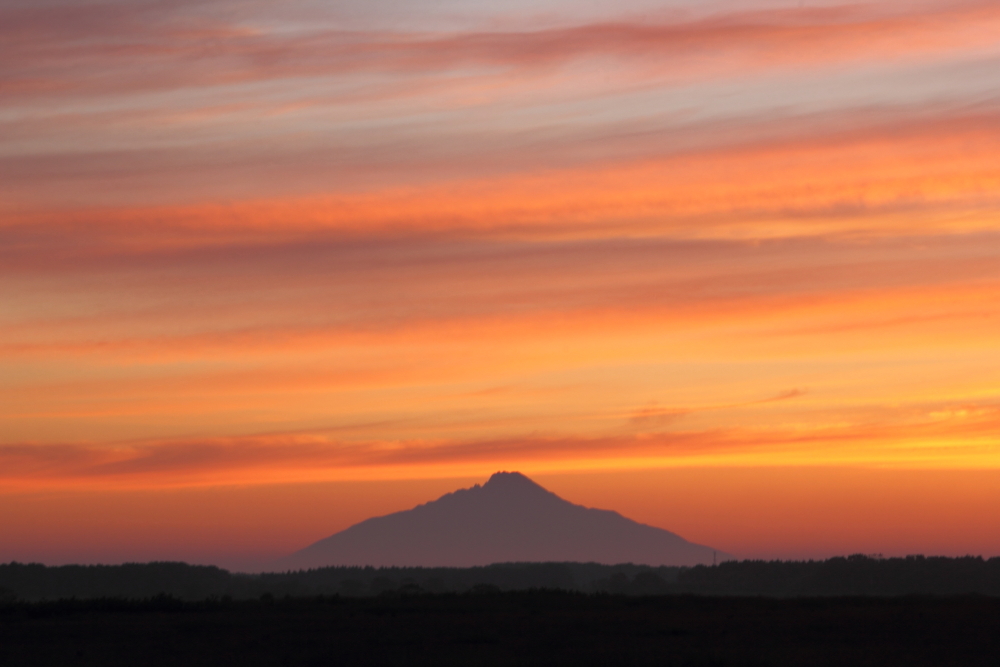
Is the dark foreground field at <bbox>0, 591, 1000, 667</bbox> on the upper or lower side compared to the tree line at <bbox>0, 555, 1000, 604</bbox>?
lower

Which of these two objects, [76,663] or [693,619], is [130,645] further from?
[693,619]

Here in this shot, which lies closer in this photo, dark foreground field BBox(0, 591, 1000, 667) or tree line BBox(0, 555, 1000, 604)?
dark foreground field BBox(0, 591, 1000, 667)

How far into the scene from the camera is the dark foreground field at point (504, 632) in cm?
3925

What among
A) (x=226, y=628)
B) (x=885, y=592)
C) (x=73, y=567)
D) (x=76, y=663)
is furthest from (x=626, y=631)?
(x=73, y=567)

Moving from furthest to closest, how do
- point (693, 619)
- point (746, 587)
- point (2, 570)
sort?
point (2, 570), point (746, 587), point (693, 619)

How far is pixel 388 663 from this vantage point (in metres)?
37.4

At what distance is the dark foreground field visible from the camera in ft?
129

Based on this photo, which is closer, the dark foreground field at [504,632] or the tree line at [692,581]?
the dark foreground field at [504,632]

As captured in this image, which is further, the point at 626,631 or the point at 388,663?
the point at 626,631

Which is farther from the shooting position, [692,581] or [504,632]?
[692,581]

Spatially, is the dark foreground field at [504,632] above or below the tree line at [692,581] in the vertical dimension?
below

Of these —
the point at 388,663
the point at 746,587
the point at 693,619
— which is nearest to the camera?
the point at 388,663

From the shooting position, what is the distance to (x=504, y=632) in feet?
159

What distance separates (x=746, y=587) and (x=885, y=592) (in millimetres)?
22763
